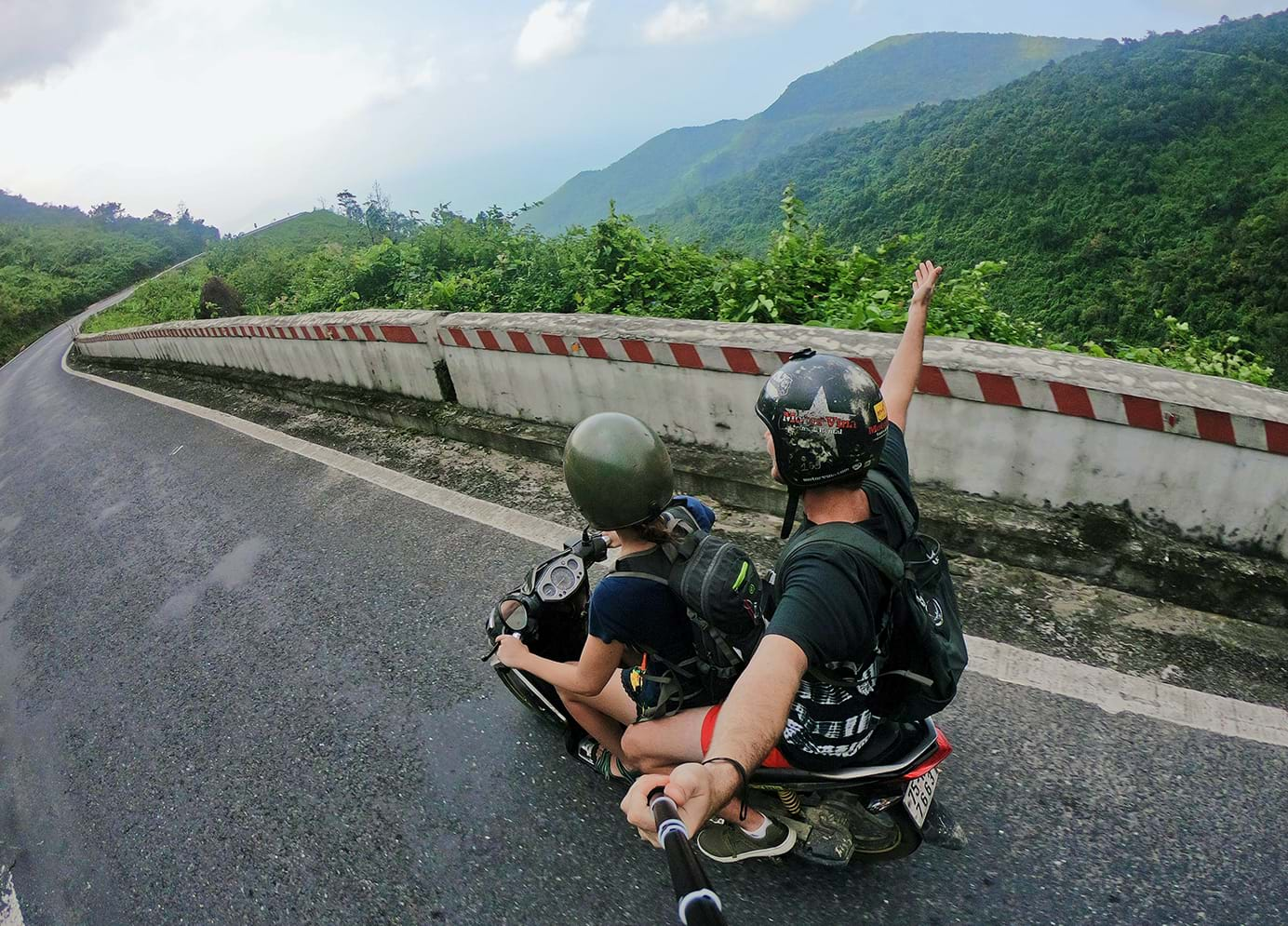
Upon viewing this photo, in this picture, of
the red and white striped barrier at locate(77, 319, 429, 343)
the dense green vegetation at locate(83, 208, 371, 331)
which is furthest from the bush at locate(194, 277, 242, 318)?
the red and white striped barrier at locate(77, 319, 429, 343)

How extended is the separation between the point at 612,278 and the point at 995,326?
373 centimetres

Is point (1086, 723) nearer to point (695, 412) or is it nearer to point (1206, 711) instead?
point (1206, 711)

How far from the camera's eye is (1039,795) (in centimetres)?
239

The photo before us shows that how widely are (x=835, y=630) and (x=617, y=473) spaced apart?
2.36 ft

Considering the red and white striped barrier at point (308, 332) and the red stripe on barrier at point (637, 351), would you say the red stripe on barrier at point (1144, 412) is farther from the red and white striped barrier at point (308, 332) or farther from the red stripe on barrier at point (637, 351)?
the red and white striped barrier at point (308, 332)

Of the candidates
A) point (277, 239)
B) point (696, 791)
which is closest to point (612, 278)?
point (696, 791)

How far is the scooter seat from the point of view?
1939 mm

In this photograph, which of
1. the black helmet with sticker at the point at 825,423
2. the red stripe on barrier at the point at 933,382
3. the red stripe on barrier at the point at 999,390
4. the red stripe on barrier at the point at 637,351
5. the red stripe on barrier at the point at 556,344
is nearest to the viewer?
the black helmet with sticker at the point at 825,423

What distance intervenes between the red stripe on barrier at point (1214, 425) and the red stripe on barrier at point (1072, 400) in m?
0.37

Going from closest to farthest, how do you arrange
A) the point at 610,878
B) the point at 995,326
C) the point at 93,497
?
the point at 610,878 < the point at 995,326 < the point at 93,497

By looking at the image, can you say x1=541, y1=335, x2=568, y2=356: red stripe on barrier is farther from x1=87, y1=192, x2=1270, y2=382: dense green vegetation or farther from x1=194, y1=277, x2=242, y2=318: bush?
x1=194, y1=277, x2=242, y2=318: bush

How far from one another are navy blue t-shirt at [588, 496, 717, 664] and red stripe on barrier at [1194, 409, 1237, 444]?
2.39 metres

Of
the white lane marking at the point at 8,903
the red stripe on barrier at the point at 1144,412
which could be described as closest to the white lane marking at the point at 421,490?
the white lane marking at the point at 8,903

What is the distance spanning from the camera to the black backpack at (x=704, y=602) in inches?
69.9
